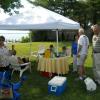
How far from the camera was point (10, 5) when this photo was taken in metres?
17.2

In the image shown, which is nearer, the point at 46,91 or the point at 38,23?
the point at 46,91

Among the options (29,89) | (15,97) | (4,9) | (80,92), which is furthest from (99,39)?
(4,9)

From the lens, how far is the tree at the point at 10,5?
16.8 metres

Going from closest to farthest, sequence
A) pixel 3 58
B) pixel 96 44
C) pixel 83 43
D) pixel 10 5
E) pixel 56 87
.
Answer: pixel 56 87
pixel 96 44
pixel 83 43
pixel 3 58
pixel 10 5

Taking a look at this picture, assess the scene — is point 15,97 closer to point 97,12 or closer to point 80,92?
point 80,92

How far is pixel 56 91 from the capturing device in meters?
10.3

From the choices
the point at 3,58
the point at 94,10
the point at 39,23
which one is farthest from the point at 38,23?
the point at 94,10

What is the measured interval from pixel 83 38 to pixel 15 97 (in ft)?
12.1

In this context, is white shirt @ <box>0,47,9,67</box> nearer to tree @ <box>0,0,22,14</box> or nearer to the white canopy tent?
the white canopy tent

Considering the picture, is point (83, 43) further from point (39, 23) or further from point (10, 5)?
point (10, 5)

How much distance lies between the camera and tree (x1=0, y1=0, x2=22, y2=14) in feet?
55.0

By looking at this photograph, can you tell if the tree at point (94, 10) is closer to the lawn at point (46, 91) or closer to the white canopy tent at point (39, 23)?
the white canopy tent at point (39, 23)

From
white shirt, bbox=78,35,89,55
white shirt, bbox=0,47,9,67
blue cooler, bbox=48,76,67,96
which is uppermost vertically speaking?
white shirt, bbox=78,35,89,55

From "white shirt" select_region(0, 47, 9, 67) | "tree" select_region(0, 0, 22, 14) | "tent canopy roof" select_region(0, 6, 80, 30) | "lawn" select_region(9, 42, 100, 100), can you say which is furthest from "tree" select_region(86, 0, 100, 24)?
"white shirt" select_region(0, 47, 9, 67)
